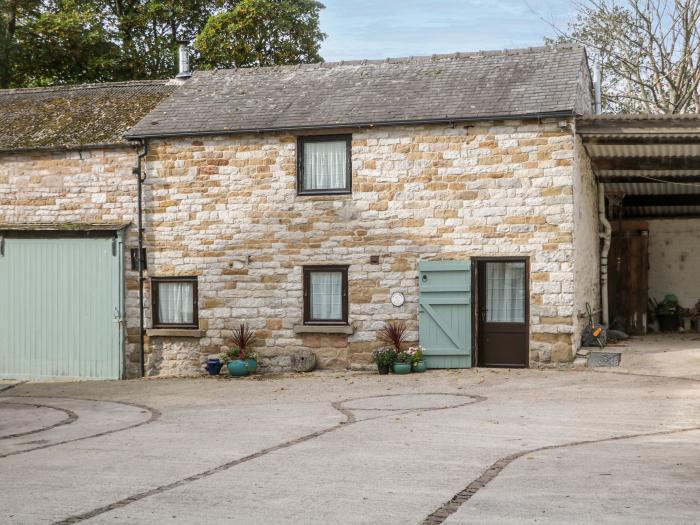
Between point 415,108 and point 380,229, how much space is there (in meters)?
2.15

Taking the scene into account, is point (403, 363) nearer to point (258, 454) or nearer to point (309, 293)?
point (309, 293)

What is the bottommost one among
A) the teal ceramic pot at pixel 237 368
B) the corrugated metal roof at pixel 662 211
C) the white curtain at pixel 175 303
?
the teal ceramic pot at pixel 237 368

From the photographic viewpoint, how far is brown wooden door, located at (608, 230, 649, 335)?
20219 mm

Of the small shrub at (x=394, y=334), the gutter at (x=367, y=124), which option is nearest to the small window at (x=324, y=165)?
the gutter at (x=367, y=124)

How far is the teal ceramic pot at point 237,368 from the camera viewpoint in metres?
16.1

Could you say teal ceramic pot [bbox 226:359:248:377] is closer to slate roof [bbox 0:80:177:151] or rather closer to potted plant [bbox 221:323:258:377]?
potted plant [bbox 221:323:258:377]

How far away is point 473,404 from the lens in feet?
38.7

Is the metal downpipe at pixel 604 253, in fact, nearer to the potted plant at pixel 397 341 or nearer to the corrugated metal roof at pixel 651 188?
the corrugated metal roof at pixel 651 188

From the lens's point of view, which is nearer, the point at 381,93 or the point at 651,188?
the point at 381,93

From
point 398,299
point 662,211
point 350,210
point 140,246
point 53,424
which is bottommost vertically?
point 53,424

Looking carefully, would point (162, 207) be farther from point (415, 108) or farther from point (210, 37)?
point (210, 37)

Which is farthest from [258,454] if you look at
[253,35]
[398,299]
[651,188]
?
[253,35]

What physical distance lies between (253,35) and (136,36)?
5095mm

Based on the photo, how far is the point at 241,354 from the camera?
1631 centimetres
